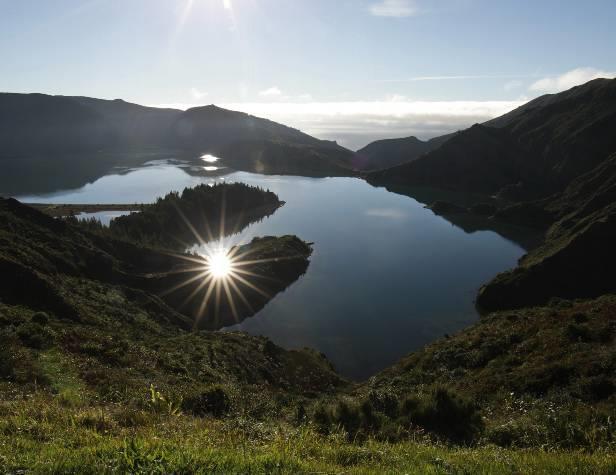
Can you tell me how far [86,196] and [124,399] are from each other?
202217mm

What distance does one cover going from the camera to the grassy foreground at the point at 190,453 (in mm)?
7106

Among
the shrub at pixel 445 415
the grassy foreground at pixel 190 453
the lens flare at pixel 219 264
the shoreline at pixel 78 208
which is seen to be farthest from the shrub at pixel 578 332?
the shoreline at pixel 78 208

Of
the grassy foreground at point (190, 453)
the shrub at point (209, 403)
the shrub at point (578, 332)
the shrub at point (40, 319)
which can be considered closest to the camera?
the grassy foreground at point (190, 453)

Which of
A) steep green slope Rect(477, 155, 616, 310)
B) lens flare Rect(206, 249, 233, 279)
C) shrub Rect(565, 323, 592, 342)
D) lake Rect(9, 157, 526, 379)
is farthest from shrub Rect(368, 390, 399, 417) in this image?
lens flare Rect(206, 249, 233, 279)

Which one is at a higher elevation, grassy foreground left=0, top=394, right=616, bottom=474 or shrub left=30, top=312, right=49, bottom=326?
grassy foreground left=0, top=394, right=616, bottom=474

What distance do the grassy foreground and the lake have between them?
152 feet

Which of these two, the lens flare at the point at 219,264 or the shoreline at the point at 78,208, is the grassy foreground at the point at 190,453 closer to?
the lens flare at the point at 219,264

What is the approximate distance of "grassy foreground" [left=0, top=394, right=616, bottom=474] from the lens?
711cm

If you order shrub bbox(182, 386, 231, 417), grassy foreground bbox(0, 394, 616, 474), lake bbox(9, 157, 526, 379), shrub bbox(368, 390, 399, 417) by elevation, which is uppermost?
grassy foreground bbox(0, 394, 616, 474)

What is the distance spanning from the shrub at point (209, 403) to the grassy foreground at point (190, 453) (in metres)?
6.17

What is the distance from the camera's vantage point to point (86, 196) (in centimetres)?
19562

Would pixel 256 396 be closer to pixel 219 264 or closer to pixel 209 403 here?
pixel 209 403

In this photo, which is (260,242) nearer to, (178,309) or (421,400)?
(178,309)

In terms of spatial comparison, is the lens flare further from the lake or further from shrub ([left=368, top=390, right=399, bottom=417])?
shrub ([left=368, top=390, right=399, bottom=417])
